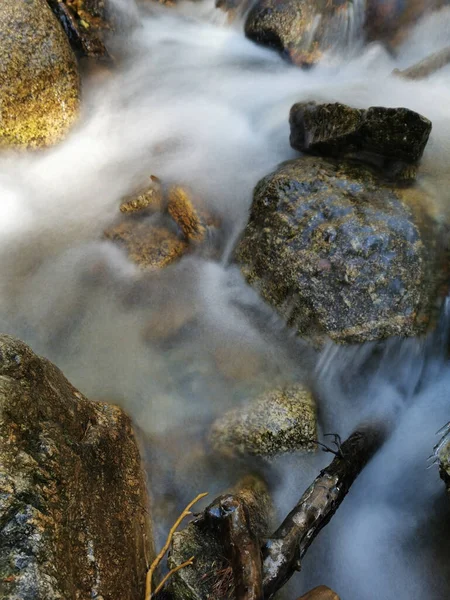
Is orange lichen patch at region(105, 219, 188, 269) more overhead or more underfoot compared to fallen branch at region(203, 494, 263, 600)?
more underfoot

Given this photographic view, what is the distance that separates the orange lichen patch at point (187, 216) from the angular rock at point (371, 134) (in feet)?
5.29

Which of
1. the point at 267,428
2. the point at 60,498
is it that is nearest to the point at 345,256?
the point at 267,428

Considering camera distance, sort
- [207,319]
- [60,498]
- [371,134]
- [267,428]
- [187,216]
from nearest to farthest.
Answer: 1. [60,498]
2. [267,428]
3. [207,319]
4. [371,134]
5. [187,216]

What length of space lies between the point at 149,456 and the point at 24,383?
1.50 m

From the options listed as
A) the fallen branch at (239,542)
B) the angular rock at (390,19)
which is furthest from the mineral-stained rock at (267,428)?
the angular rock at (390,19)

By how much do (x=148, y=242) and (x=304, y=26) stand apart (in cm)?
575

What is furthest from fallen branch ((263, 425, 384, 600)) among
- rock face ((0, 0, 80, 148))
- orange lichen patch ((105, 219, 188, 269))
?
rock face ((0, 0, 80, 148))

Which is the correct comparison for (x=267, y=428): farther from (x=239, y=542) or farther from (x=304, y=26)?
(x=304, y=26)

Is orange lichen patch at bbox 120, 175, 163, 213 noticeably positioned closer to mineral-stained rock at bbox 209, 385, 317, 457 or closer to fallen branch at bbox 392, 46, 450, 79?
mineral-stained rock at bbox 209, 385, 317, 457

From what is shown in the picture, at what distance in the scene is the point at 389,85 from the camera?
751 centimetres

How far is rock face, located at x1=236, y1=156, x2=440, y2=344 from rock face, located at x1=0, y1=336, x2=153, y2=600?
2.27 meters

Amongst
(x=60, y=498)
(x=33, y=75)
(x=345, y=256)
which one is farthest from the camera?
(x=33, y=75)

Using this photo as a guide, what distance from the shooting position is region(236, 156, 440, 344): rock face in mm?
4488

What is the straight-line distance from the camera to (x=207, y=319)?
5.09 m
